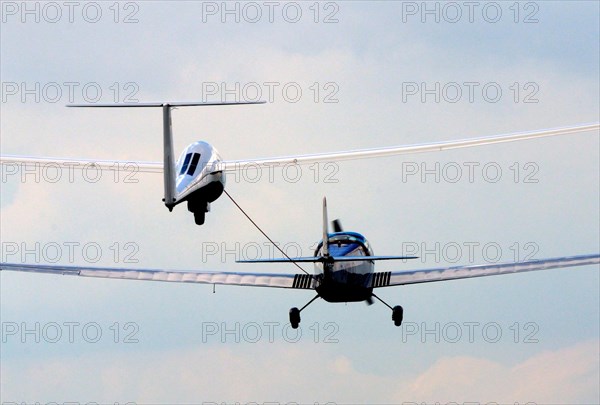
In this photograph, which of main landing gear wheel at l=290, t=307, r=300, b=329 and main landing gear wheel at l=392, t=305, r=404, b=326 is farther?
main landing gear wheel at l=392, t=305, r=404, b=326

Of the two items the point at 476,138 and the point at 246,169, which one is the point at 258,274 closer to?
the point at 246,169

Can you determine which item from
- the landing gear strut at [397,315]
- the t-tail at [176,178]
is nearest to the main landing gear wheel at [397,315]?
the landing gear strut at [397,315]

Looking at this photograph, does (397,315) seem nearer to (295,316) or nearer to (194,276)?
(295,316)

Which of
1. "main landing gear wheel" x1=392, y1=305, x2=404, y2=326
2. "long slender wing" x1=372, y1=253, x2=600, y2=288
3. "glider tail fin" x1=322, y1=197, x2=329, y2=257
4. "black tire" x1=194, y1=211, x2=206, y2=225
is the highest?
"black tire" x1=194, y1=211, x2=206, y2=225

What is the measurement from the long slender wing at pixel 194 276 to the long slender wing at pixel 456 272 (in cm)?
292

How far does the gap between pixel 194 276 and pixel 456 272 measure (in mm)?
9756

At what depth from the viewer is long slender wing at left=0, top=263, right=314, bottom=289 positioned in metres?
54.3

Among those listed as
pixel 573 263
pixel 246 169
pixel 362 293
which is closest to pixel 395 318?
pixel 362 293

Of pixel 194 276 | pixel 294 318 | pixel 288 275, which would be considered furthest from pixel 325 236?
pixel 194 276

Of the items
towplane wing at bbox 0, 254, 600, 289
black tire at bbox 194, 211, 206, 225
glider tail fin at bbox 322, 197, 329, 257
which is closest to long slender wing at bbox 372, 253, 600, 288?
towplane wing at bbox 0, 254, 600, 289

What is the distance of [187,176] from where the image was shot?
5550 centimetres

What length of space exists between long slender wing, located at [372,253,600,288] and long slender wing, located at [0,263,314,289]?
9.57 feet

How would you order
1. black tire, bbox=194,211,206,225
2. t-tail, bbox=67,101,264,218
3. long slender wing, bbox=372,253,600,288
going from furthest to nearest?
black tire, bbox=194,211,206,225 → long slender wing, bbox=372,253,600,288 → t-tail, bbox=67,101,264,218

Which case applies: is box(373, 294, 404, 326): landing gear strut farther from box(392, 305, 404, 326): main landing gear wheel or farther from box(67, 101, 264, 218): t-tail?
box(67, 101, 264, 218): t-tail
